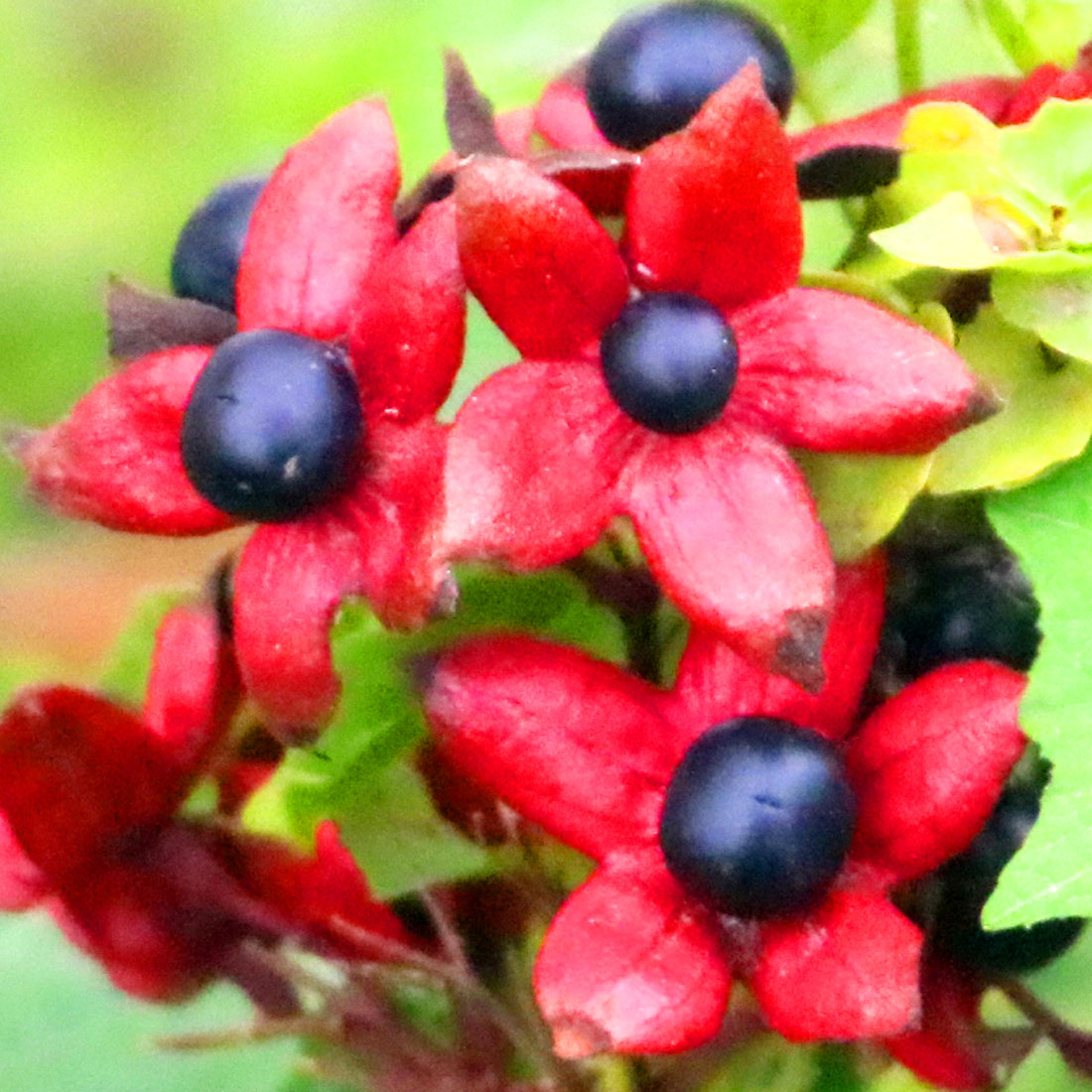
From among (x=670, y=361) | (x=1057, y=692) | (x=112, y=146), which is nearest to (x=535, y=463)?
(x=670, y=361)

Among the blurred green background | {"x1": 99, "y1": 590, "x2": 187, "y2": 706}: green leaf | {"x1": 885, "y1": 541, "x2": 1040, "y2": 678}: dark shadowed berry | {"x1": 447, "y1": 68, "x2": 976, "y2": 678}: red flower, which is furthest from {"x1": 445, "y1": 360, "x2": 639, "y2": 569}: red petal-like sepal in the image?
the blurred green background

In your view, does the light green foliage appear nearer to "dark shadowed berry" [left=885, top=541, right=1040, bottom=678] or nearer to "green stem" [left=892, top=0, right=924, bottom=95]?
"dark shadowed berry" [left=885, top=541, right=1040, bottom=678]

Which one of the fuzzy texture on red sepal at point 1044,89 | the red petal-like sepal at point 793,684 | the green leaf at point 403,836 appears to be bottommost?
the green leaf at point 403,836

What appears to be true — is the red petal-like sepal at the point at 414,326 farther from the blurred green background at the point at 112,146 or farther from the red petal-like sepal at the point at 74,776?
the blurred green background at the point at 112,146

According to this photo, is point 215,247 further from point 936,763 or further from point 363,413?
point 936,763

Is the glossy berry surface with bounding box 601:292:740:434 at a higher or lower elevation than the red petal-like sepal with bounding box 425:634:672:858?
higher

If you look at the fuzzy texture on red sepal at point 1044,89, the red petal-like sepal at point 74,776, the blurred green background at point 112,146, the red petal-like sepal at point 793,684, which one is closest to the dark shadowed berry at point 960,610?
the red petal-like sepal at point 793,684
